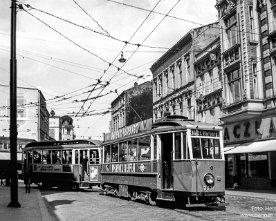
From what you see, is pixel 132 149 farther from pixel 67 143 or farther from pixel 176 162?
pixel 67 143

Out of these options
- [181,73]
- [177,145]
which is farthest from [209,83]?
[177,145]

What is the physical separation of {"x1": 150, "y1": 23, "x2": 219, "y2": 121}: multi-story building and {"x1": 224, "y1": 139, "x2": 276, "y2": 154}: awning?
746 centimetres

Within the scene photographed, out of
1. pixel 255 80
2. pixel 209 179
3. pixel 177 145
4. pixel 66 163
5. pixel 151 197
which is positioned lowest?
pixel 151 197

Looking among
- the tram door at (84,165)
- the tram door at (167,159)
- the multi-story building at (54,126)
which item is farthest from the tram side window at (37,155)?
the multi-story building at (54,126)

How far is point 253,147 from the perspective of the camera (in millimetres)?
23062

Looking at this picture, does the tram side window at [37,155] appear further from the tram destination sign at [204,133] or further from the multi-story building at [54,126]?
the multi-story building at [54,126]

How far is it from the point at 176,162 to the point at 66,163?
1339cm

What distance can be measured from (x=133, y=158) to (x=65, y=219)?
20.0ft

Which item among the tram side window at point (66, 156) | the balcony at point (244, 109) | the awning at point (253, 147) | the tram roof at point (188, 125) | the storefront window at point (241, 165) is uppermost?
the balcony at point (244, 109)

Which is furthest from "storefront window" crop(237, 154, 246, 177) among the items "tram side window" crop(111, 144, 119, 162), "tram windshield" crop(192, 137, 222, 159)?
"tram windshield" crop(192, 137, 222, 159)

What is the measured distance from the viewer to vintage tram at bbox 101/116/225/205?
45.1ft

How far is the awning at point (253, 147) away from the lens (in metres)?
21.4

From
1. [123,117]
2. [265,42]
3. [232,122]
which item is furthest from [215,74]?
[123,117]

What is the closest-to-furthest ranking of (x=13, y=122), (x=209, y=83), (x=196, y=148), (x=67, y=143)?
1. (x=13, y=122)
2. (x=196, y=148)
3. (x=67, y=143)
4. (x=209, y=83)
